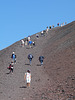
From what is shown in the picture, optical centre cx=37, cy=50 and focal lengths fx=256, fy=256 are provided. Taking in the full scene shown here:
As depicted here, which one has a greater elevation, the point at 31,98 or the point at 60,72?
the point at 60,72

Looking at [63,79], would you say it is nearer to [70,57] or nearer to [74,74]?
[74,74]

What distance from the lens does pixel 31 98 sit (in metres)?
14.9

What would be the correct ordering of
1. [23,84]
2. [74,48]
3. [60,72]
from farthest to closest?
[74,48], [60,72], [23,84]

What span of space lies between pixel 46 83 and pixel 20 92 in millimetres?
3235

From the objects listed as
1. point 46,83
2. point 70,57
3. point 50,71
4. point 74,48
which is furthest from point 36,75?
point 74,48

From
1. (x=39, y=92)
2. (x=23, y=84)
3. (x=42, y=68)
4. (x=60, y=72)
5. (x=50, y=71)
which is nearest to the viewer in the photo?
(x=39, y=92)

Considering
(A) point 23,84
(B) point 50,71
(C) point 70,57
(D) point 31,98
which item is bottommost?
(D) point 31,98

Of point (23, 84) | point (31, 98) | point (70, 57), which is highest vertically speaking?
point (70, 57)

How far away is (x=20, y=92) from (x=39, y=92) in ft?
4.01

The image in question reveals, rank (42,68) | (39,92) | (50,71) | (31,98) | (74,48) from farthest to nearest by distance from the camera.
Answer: (74,48), (42,68), (50,71), (39,92), (31,98)

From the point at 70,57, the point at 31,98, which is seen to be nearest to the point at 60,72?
the point at 70,57

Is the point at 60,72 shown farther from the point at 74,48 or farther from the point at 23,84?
the point at 74,48

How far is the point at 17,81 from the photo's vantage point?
66.2ft

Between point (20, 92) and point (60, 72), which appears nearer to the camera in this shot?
point (20, 92)
